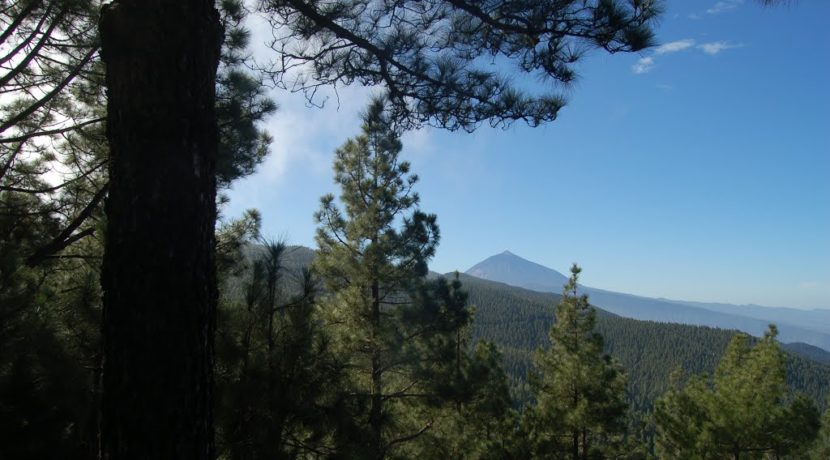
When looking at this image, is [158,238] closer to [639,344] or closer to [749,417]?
[749,417]

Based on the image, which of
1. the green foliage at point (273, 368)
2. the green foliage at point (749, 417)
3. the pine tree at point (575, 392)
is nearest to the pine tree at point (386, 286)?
the pine tree at point (575, 392)

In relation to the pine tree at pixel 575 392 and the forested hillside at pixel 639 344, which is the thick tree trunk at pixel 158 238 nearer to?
the pine tree at pixel 575 392

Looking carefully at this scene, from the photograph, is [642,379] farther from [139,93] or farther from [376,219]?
[139,93]

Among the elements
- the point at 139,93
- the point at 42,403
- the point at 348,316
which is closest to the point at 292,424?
the point at 42,403

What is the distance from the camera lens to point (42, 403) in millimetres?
2375

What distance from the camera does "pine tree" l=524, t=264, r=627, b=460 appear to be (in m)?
10.5

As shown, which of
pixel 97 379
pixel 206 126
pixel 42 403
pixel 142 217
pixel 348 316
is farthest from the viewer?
pixel 348 316

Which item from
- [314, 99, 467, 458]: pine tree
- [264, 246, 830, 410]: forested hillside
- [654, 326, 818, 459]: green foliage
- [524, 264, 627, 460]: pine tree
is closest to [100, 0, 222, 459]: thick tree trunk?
[314, 99, 467, 458]: pine tree

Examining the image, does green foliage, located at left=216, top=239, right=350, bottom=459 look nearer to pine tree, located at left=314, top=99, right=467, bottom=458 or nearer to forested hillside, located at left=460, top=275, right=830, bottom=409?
pine tree, located at left=314, top=99, right=467, bottom=458

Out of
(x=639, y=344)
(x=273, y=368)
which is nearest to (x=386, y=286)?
(x=273, y=368)

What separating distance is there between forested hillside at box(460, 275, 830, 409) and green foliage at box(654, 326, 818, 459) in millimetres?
82752

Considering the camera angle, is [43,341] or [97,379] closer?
[43,341]

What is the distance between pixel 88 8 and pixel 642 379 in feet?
410

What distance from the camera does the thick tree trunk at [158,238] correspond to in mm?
1691
